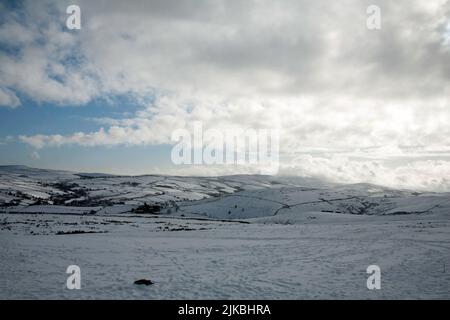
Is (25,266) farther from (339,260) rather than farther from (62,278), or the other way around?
(339,260)

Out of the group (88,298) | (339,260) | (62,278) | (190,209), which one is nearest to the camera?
(88,298)

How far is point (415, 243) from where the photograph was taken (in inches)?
1107

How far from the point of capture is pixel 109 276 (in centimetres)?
1777

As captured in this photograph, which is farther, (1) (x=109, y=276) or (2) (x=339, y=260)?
(2) (x=339, y=260)

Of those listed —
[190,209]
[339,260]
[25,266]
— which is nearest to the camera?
[25,266]

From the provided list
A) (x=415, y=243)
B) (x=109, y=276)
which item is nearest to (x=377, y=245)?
(x=415, y=243)

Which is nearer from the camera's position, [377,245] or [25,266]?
[25,266]

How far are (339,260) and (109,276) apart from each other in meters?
14.2
